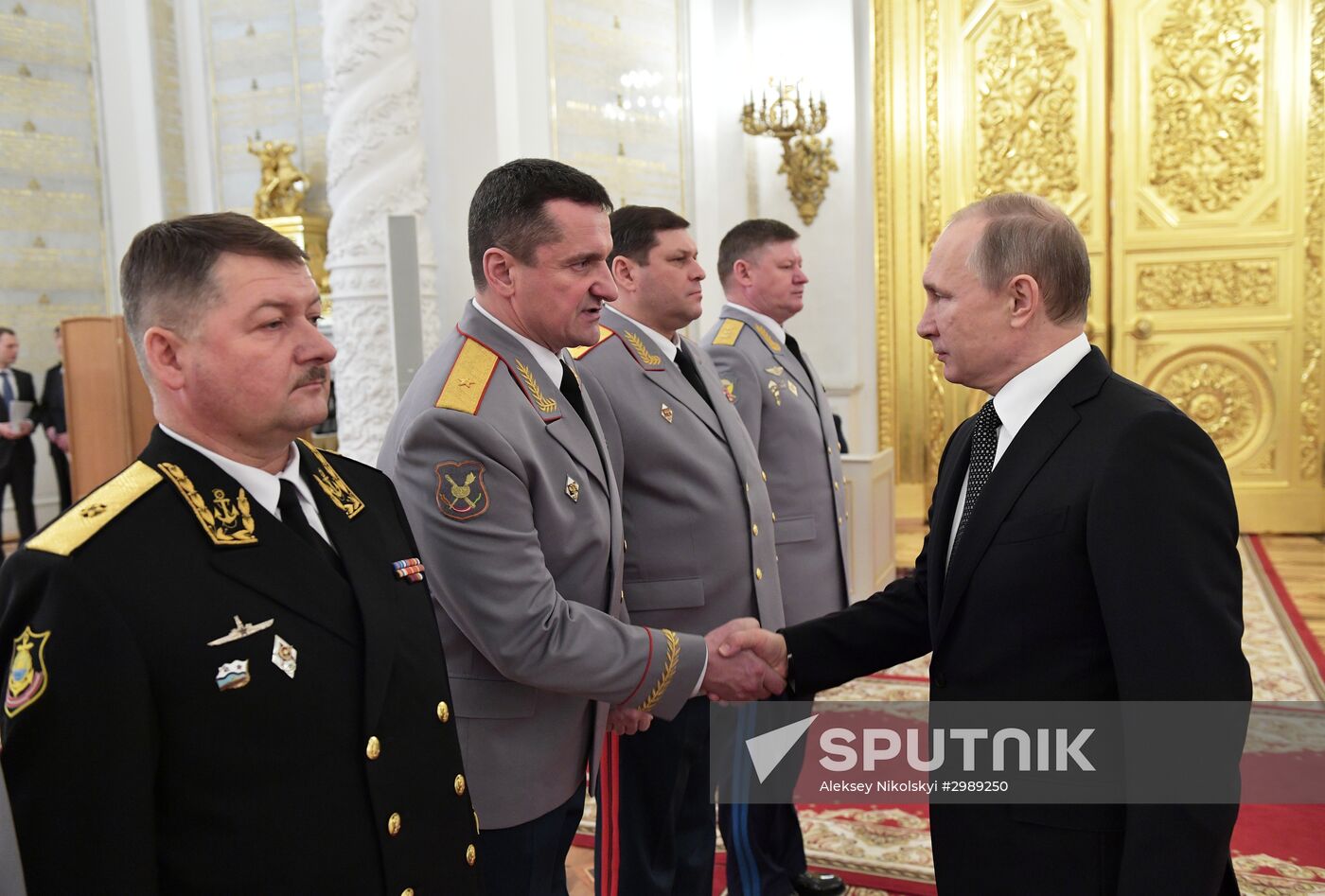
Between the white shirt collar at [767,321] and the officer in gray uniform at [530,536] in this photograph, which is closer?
the officer in gray uniform at [530,536]

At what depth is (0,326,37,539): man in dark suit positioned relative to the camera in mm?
6164

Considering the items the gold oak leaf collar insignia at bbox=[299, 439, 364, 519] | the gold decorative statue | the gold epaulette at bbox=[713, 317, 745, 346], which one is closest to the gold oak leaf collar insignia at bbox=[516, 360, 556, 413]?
the gold oak leaf collar insignia at bbox=[299, 439, 364, 519]

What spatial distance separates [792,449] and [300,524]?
1.84m

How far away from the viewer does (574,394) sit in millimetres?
1837

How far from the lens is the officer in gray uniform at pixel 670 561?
6.75 ft

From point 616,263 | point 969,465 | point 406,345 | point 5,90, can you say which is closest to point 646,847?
point 969,465

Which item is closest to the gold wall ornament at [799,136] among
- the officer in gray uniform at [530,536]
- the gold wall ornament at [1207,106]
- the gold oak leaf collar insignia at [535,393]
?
the gold wall ornament at [1207,106]

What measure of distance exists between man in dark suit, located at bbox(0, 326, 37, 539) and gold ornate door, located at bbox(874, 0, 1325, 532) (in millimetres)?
5244

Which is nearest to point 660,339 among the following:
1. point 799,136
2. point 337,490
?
point 337,490

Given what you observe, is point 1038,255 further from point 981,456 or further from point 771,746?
point 771,746

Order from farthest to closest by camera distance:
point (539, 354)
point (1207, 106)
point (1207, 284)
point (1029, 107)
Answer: point (1029, 107)
point (1207, 284)
point (1207, 106)
point (539, 354)

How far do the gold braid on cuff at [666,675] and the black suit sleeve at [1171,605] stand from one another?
0.69 metres

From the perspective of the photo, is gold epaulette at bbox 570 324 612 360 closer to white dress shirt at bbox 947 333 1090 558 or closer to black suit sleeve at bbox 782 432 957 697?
black suit sleeve at bbox 782 432 957 697

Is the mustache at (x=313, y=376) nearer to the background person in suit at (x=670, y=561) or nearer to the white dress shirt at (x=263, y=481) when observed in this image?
the white dress shirt at (x=263, y=481)
